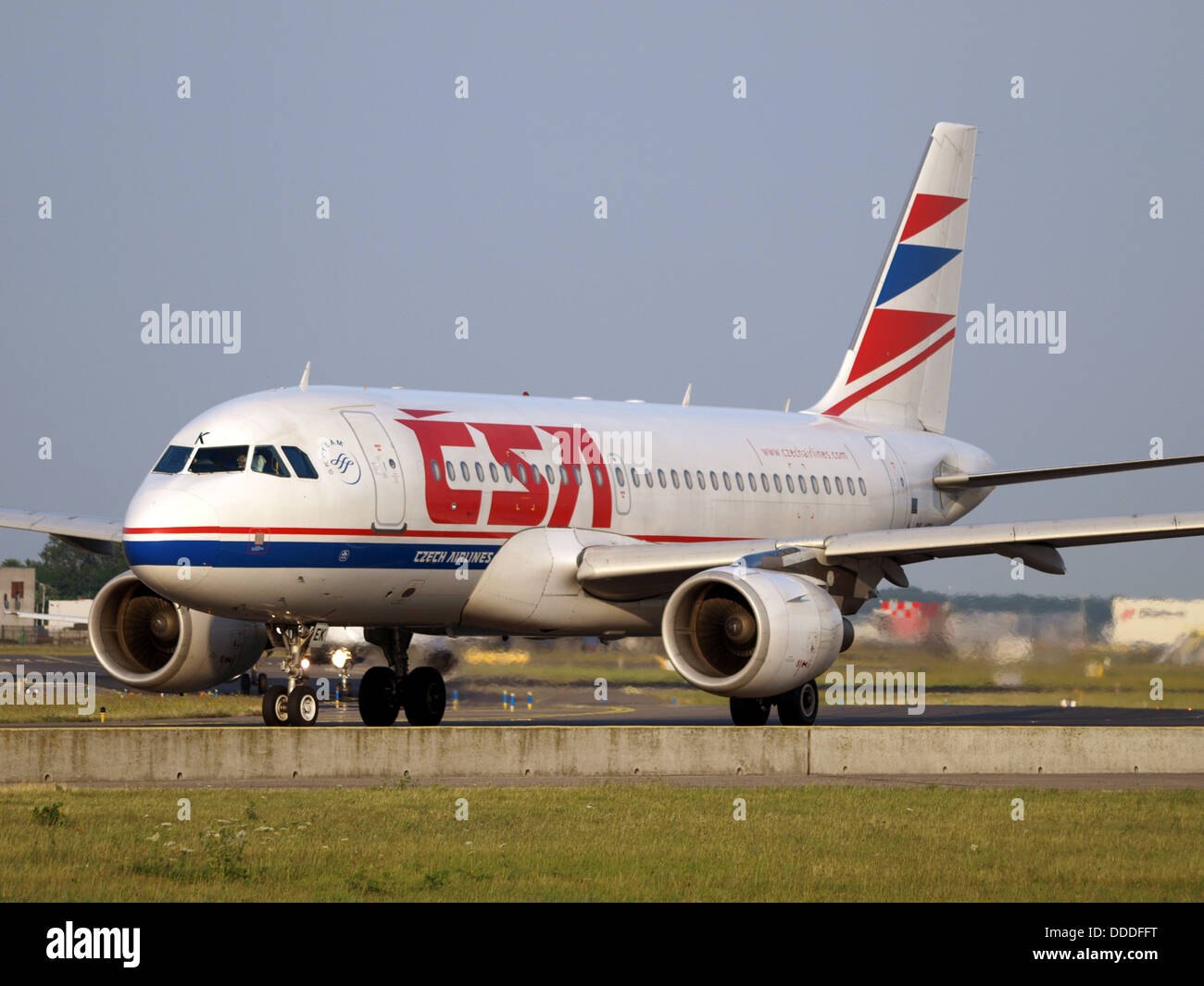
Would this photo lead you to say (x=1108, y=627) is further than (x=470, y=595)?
Yes

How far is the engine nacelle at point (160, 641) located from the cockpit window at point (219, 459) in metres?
3.04

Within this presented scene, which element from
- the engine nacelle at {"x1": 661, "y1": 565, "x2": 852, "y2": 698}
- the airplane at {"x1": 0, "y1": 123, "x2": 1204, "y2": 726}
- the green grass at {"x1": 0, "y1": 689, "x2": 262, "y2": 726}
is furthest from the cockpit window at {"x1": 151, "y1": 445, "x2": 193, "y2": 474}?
the green grass at {"x1": 0, "y1": 689, "x2": 262, "y2": 726}

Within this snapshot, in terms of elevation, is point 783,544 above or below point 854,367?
below

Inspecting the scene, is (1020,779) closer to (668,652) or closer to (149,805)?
(668,652)

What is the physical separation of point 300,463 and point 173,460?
1.48 meters

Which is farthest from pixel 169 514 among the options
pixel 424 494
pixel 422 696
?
pixel 422 696

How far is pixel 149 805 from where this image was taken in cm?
1556

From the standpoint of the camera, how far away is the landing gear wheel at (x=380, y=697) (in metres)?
24.7

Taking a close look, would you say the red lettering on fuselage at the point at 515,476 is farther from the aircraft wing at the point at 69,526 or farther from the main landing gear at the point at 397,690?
the aircraft wing at the point at 69,526

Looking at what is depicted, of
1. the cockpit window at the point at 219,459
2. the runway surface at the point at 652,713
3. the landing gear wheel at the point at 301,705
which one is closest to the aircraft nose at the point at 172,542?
the cockpit window at the point at 219,459

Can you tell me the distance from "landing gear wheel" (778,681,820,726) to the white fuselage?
9.01 feet

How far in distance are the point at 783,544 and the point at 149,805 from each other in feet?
35.8
